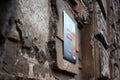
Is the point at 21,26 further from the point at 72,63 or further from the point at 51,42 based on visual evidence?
the point at 72,63

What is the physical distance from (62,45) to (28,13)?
14.1 inches

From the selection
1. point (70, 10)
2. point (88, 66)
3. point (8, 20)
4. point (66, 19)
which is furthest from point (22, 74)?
point (88, 66)

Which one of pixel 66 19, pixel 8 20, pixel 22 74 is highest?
pixel 66 19

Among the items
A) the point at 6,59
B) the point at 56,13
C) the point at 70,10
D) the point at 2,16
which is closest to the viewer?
the point at 2,16

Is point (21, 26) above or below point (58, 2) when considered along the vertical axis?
below

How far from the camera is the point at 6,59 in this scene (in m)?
A: 0.88

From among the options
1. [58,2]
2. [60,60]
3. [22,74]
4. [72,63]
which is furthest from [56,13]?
[22,74]

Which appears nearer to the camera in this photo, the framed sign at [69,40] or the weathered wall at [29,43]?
the weathered wall at [29,43]

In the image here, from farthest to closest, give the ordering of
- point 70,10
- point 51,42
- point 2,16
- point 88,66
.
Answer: point 88,66, point 70,10, point 51,42, point 2,16

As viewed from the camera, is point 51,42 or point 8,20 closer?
point 8,20

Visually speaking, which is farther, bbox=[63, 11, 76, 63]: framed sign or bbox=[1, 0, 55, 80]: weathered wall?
bbox=[63, 11, 76, 63]: framed sign

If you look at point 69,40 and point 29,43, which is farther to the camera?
point 69,40

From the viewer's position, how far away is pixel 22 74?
979 millimetres

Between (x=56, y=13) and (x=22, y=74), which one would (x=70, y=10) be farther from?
(x=22, y=74)
